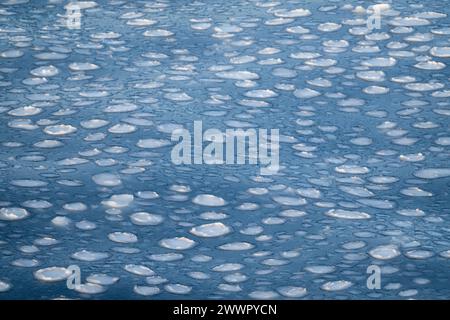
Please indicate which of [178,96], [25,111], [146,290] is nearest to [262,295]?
[146,290]

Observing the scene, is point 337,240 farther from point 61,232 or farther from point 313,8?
point 313,8

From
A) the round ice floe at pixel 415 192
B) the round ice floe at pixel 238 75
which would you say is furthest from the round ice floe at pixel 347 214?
the round ice floe at pixel 238 75

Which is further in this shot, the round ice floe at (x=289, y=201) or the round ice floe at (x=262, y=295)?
the round ice floe at (x=289, y=201)

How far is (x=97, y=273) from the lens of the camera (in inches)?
51.5

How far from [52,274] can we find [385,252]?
602 mm

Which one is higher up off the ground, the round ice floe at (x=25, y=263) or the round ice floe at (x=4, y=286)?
the round ice floe at (x=25, y=263)

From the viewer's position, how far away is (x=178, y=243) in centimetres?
139

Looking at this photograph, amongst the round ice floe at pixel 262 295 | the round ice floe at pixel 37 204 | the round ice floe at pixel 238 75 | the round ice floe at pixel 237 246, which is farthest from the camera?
the round ice floe at pixel 238 75

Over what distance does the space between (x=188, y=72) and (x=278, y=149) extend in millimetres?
408

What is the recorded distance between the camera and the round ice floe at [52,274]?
4.25ft

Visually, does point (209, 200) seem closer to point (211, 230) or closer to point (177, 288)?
point (211, 230)

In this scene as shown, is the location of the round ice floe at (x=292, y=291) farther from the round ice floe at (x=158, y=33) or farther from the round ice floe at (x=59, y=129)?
the round ice floe at (x=158, y=33)
